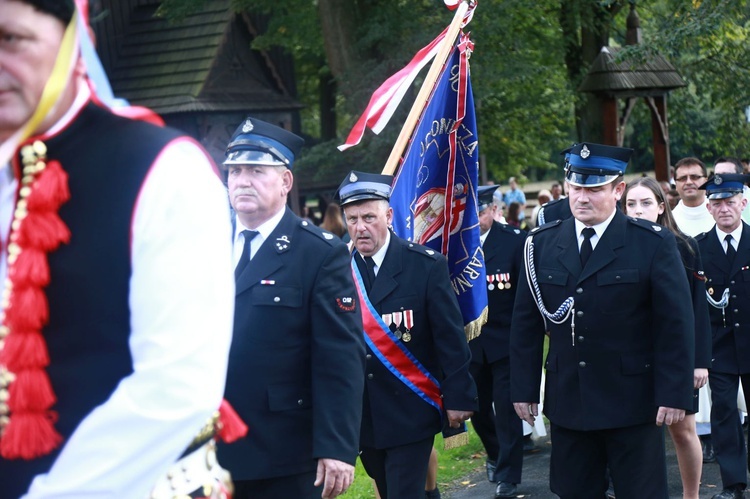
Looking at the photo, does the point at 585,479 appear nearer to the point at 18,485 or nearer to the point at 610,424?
the point at 610,424

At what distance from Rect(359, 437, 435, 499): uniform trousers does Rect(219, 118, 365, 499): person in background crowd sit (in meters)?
1.48

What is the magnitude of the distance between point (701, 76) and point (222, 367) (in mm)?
21488

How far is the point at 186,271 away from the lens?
200cm

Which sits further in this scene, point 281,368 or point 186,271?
point 281,368

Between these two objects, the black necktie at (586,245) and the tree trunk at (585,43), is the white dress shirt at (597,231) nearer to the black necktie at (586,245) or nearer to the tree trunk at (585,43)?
the black necktie at (586,245)

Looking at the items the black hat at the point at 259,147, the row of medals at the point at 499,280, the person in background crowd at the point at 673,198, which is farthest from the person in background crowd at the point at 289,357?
the person in background crowd at the point at 673,198

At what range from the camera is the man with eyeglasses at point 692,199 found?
9570 millimetres

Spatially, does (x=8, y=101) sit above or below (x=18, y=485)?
above

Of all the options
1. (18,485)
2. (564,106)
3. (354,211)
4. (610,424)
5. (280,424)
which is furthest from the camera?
(564,106)

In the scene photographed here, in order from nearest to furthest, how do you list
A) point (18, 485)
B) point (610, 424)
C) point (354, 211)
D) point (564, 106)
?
1. point (18, 485)
2. point (610, 424)
3. point (354, 211)
4. point (564, 106)

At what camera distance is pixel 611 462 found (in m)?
5.91

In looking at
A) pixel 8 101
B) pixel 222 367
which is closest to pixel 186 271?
pixel 222 367

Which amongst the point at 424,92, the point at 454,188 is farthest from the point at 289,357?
the point at 454,188

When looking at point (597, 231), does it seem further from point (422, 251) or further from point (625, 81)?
point (625, 81)
